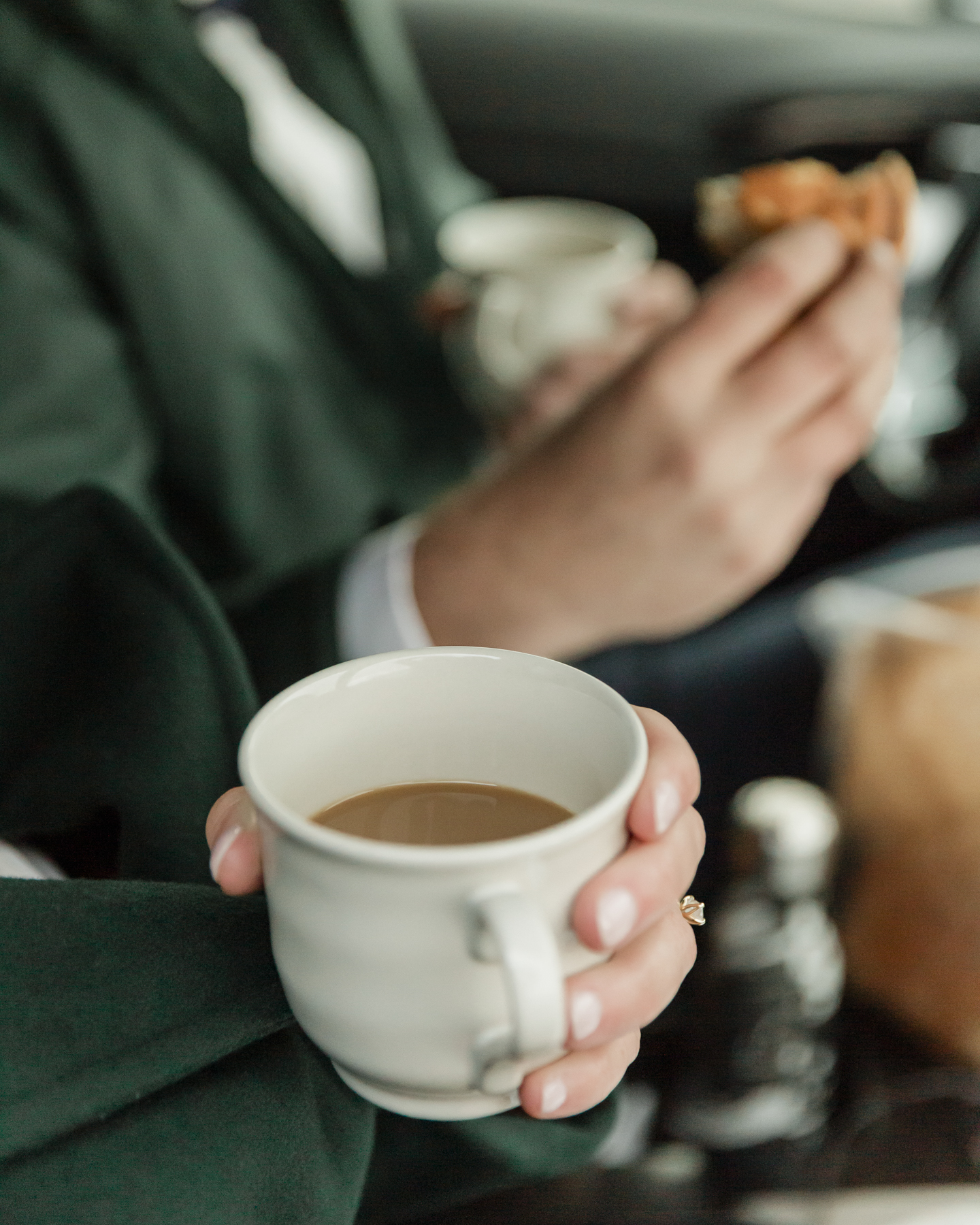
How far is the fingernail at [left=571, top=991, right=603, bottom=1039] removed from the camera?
0.20 m

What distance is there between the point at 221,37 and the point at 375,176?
0.18 meters

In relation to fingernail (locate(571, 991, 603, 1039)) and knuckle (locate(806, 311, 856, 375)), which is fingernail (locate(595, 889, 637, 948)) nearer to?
fingernail (locate(571, 991, 603, 1039))

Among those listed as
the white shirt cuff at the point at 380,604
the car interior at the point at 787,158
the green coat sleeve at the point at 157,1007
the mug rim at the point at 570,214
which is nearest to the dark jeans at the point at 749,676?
the car interior at the point at 787,158

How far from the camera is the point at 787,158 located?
0.94 metres

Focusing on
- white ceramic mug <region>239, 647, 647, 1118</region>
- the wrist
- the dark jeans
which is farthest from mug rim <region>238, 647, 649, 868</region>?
the dark jeans

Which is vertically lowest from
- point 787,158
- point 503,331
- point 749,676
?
point 749,676

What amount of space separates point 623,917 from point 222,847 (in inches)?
3.6

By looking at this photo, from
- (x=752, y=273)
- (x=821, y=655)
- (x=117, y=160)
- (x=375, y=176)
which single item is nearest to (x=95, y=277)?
(x=117, y=160)

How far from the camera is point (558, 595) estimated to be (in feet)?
1.79

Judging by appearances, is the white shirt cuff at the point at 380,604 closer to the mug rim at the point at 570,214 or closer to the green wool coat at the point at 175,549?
the green wool coat at the point at 175,549

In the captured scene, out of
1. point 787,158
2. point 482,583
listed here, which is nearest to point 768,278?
point 482,583

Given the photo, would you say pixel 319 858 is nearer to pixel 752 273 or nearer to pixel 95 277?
pixel 752 273

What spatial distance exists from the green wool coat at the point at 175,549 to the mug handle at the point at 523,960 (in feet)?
0.25

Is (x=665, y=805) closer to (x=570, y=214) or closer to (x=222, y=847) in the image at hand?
(x=222, y=847)
